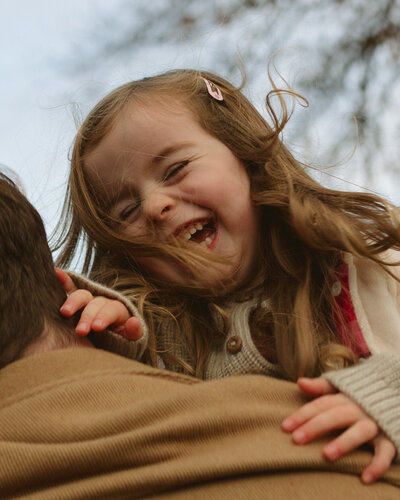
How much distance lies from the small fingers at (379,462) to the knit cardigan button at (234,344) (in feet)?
2.06

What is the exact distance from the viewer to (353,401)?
3.70ft

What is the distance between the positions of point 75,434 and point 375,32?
11.7 ft

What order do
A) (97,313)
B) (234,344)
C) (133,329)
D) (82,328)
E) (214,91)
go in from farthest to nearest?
(214,91) < (234,344) < (133,329) < (97,313) < (82,328)

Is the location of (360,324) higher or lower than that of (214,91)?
lower

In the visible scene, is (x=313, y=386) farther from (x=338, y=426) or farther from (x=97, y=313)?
(x=97, y=313)

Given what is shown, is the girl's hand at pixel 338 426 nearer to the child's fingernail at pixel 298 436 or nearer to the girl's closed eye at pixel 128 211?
the child's fingernail at pixel 298 436

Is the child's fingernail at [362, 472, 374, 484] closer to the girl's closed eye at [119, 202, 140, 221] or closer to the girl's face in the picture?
the girl's face

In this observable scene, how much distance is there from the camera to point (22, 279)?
113 centimetres

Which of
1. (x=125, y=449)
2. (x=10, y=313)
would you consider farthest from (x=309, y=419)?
(x=10, y=313)

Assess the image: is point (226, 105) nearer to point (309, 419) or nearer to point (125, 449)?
point (309, 419)

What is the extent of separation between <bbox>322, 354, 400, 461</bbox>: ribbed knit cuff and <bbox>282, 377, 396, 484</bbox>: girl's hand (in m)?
0.01

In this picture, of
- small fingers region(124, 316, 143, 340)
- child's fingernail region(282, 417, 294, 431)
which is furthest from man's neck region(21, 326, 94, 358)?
child's fingernail region(282, 417, 294, 431)

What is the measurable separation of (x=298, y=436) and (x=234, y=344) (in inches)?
27.9

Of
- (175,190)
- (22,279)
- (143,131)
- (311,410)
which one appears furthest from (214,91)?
(311,410)
